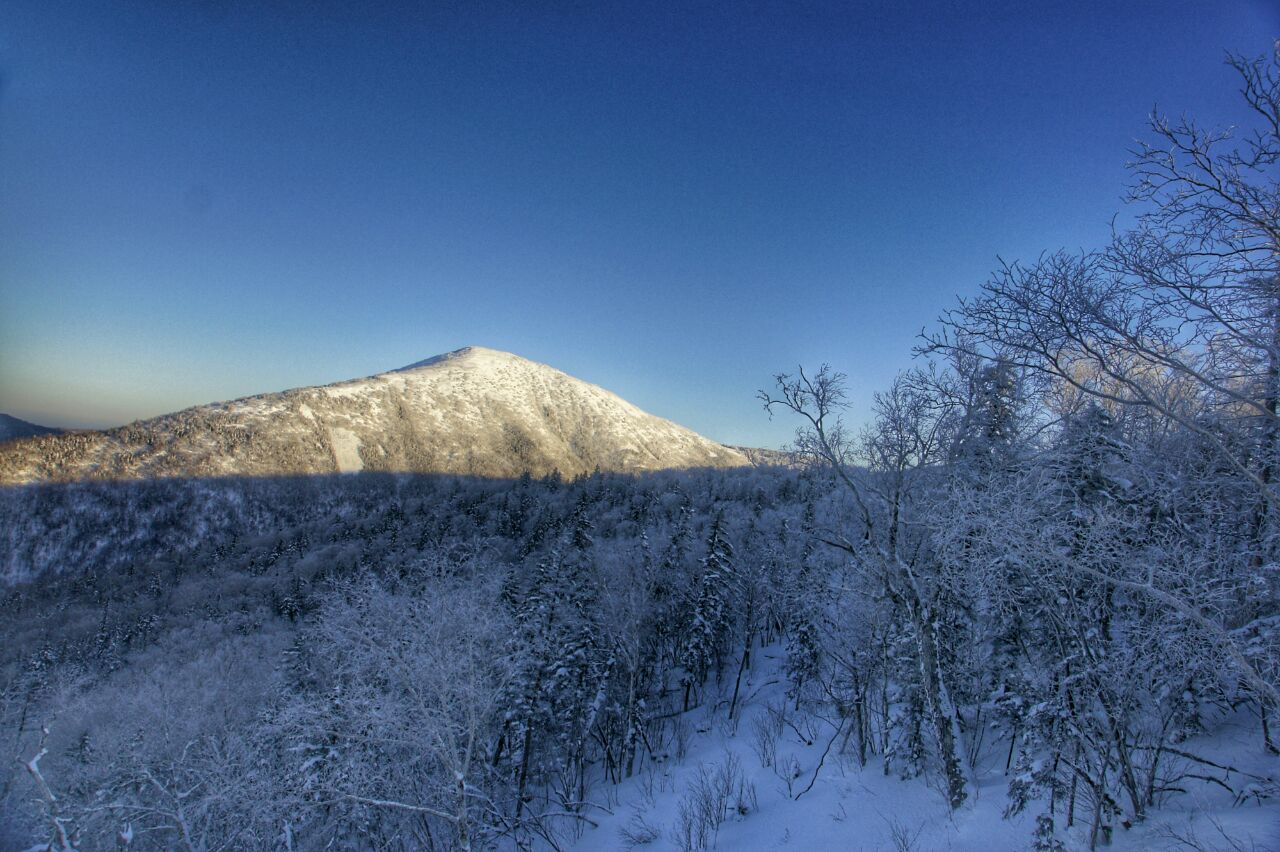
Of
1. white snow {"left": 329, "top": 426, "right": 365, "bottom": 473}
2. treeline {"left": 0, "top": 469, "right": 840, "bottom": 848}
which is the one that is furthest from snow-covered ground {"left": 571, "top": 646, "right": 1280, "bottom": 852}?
white snow {"left": 329, "top": 426, "right": 365, "bottom": 473}

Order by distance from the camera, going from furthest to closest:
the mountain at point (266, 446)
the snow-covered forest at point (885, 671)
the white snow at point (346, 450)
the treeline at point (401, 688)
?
the white snow at point (346, 450)
the mountain at point (266, 446)
the treeline at point (401, 688)
the snow-covered forest at point (885, 671)

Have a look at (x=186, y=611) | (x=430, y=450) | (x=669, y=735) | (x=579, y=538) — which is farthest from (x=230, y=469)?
(x=669, y=735)

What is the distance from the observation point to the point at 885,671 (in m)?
16.2

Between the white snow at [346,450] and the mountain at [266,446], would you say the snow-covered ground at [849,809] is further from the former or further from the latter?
the white snow at [346,450]

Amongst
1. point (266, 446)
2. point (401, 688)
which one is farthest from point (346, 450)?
point (401, 688)

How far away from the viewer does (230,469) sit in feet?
468

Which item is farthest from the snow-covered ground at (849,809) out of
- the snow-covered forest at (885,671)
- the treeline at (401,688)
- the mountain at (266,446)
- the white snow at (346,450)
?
the white snow at (346,450)

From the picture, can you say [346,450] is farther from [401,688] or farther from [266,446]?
[401,688]

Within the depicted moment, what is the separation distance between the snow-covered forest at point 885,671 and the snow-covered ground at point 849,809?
0.09m

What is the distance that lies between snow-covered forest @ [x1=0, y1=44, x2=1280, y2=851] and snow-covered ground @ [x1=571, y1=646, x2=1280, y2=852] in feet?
0.30

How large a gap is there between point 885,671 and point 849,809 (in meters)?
4.77

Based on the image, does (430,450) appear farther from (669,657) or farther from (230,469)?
(669,657)

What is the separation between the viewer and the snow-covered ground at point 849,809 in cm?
709

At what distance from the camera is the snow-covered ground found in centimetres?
709
